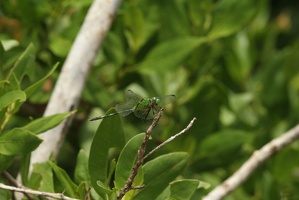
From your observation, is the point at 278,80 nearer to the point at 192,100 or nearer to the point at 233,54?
the point at 233,54

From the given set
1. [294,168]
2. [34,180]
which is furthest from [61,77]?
[294,168]

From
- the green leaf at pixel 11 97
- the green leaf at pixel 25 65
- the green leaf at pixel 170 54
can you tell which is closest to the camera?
the green leaf at pixel 11 97

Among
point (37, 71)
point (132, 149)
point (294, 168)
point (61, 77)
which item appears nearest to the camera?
point (132, 149)

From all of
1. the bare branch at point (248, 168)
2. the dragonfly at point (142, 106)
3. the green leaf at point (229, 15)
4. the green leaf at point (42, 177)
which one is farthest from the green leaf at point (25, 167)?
the green leaf at point (229, 15)

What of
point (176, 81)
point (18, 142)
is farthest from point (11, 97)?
point (176, 81)

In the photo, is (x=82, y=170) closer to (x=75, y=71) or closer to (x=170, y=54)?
(x=75, y=71)

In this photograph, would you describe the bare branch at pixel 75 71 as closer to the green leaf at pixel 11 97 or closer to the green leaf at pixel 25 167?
the green leaf at pixel 25 167

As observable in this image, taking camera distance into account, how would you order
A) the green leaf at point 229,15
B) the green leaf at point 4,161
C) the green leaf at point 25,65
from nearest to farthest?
the green leaf at point 4,161 < the green leaf at point 25,65 < the green leaf at point 229,15
